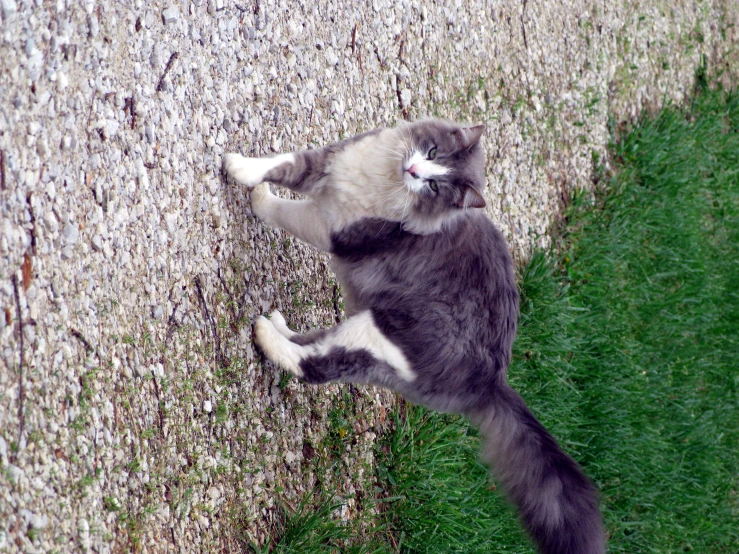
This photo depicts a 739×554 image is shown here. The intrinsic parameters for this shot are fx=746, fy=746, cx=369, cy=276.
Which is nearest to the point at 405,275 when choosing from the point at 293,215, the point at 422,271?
the point at 422,271

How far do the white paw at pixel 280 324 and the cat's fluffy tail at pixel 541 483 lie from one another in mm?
744

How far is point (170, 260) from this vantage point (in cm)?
230

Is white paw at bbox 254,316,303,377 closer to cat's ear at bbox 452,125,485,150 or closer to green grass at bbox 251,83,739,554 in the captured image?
green grass at bbox 251,83,739,554

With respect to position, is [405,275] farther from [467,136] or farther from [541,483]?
[541,483]

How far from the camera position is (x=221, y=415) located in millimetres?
2400

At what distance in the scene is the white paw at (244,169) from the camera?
8.23 feet

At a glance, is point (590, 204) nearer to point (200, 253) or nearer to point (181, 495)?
point (200, 253)

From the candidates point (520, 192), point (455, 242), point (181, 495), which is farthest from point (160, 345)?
point (520, 192)

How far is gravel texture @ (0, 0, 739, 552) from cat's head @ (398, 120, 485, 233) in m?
0.54

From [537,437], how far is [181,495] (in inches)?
45.1

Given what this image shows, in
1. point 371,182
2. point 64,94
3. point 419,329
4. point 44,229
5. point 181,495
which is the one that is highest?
point 64,94

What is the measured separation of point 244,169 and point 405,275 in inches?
26.1

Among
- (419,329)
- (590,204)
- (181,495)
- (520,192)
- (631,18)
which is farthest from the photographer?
(631,18)

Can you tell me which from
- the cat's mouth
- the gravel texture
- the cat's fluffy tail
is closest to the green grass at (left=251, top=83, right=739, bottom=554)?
the gravel texture
